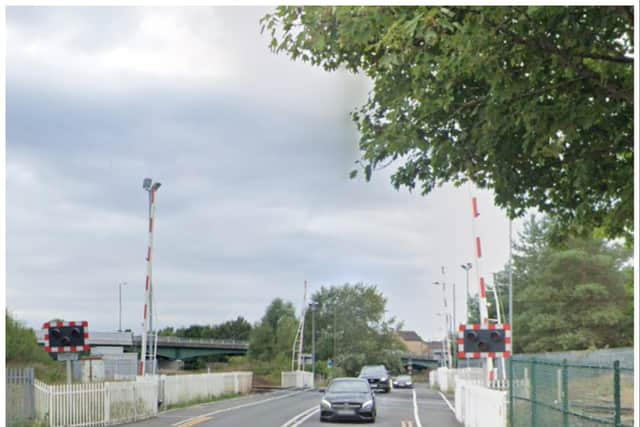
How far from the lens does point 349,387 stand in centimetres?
2958

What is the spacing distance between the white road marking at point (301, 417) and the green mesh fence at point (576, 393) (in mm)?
9560

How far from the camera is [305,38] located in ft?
38.9

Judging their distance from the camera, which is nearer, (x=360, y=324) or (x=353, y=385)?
(x=353, y=385)

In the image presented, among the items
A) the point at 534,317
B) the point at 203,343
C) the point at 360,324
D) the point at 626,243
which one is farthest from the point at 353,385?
the point at 360,324

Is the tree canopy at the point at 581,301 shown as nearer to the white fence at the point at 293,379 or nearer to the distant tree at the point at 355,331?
the white fence at the point at 293,379

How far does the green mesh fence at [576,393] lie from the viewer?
11579 mm

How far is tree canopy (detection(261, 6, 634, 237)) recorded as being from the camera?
34.3 feet

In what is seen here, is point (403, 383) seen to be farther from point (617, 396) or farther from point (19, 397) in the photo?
point (617, 396)

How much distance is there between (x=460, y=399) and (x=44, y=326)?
41.7 feet

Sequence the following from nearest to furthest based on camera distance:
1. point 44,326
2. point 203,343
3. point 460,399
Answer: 1. point 44,326
2. point 460,399
3. point 203,343

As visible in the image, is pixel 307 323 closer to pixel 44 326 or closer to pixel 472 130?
pixel 44 326

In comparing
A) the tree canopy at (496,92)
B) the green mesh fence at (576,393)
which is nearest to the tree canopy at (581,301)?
the green mesh fence at (576,393)

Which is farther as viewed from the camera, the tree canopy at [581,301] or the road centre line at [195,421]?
the tree canopy at [581,301]

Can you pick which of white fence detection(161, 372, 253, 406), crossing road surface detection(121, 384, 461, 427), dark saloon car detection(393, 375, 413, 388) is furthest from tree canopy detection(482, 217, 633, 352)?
crossing road surface detection(121, 384, 461, 427)
